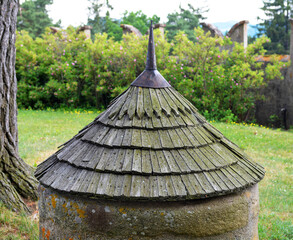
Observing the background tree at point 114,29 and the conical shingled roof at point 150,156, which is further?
the background tree at point 114,29

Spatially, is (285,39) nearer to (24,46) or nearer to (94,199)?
(24,46)

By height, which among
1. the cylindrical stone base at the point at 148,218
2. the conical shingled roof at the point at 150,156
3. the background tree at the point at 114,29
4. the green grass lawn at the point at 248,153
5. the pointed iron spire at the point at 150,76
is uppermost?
the background tree at the point at 114,29

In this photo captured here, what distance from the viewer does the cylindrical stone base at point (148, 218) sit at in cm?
238

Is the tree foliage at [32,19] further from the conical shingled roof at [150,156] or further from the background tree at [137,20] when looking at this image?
the conical shingled roof at [150,156]

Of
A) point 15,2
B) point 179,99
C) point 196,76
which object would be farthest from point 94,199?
point 196,76

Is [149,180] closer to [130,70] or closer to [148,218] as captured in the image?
[148,218]

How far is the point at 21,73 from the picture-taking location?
45.7 ft

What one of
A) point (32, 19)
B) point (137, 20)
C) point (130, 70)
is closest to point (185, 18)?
point (137, 20)

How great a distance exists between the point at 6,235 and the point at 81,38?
11691mm

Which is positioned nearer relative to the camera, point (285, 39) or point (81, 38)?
point (81, 38)

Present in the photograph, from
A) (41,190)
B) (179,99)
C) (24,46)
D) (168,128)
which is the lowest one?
(41,190)

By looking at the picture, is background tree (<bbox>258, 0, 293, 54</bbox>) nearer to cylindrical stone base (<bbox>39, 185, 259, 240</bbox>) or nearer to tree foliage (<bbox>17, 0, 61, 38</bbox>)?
tree foliage (<bbox>17, 0, 61, 38</bbox>)

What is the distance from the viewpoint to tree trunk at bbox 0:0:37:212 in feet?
15.9

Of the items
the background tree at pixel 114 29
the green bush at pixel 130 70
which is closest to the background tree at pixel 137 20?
the background tree at pixel 114 29
